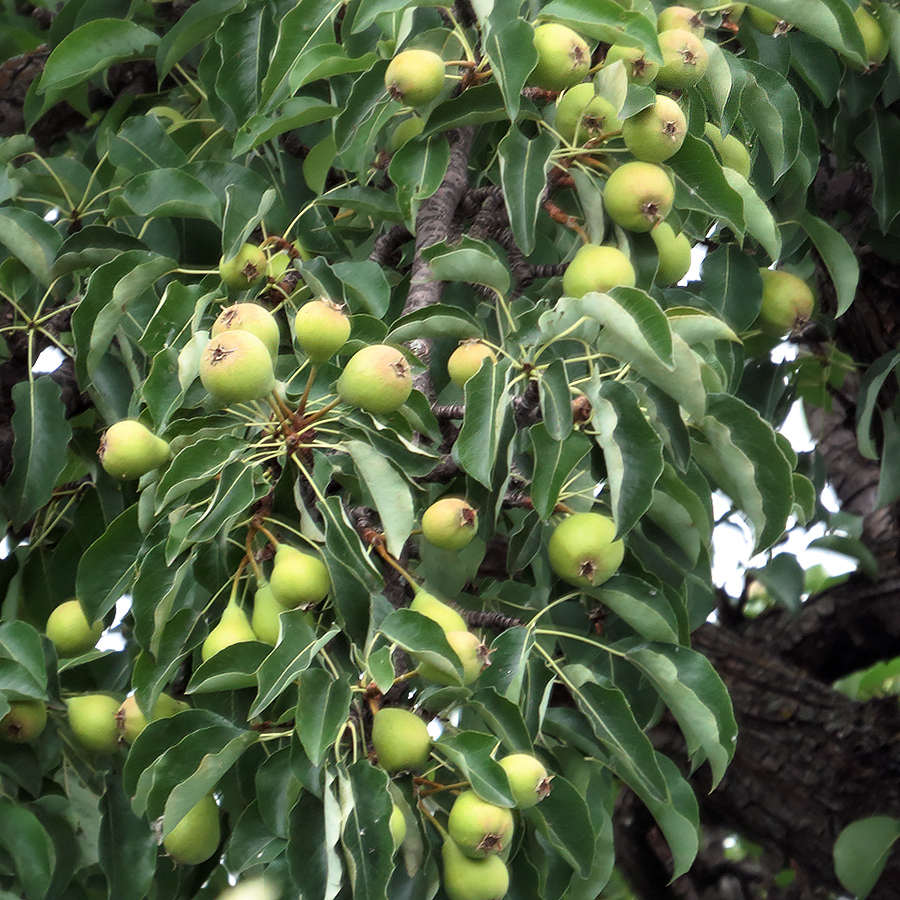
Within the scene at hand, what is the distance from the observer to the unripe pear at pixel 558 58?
1.24 metres

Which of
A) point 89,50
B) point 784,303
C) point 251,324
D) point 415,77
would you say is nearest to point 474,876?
point 251,324

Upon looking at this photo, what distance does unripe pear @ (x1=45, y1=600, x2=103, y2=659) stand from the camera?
1421 mm

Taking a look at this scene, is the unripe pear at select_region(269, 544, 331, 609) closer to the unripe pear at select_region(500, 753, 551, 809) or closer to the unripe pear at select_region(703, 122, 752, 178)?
the unripe pear at select_region(500, 753, 551, 809)

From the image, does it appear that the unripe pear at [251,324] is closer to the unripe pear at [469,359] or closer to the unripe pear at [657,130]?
the unripe pear at [469,359]

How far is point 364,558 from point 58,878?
68 centimetres

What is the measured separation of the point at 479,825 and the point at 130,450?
50cm

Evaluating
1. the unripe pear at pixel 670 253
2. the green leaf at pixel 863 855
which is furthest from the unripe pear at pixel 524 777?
the green leaf at pixel 863 855

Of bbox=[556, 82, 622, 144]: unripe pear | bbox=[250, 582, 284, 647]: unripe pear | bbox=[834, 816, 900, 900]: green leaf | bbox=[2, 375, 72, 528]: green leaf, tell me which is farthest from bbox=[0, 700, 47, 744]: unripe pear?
bbox=[834, 816, 900, 900]: green leaf

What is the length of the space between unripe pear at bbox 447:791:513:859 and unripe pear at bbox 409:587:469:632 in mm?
154

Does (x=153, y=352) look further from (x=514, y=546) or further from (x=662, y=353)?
(x=662, y=353)

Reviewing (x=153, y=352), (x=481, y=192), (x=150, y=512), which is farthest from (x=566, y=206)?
(x=150, y=512)

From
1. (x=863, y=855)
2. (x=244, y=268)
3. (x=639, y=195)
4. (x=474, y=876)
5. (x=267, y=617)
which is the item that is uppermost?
(x=639, y=195)

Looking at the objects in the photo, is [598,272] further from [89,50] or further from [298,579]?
[89,50]

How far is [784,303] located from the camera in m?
1.76
